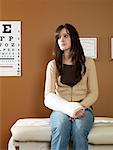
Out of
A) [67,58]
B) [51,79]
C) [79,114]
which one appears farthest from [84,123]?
[67,58]

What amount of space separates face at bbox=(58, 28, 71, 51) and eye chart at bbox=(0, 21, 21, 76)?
19.7 inches

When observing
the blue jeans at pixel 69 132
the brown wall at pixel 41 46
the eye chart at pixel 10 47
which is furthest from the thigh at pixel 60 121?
the eye chart at pixel 10 47

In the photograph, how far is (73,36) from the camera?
204 centimetres

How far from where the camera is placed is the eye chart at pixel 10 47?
7.87 feet

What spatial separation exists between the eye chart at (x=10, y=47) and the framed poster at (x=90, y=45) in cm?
54

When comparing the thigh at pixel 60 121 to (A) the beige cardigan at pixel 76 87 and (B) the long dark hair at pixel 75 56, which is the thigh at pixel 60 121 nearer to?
(A) the beige cardigan at pixel 76 87

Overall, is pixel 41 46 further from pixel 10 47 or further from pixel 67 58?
pixel 67 58

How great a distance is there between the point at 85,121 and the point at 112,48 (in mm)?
857

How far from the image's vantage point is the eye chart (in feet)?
7.87

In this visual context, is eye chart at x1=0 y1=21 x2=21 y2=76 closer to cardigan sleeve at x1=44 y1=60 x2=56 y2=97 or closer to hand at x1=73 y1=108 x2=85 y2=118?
cardigan sleeve at x1=44 y1=60 x2=56 y2=97

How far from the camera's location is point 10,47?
7.88ft

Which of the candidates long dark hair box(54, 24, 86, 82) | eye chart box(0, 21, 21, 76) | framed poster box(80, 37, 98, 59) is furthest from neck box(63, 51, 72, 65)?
eye chart box(0, 21, 21, 76)

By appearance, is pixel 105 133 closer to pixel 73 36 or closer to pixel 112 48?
pixel 73 36

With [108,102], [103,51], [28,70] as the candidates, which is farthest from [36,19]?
[108,102]
